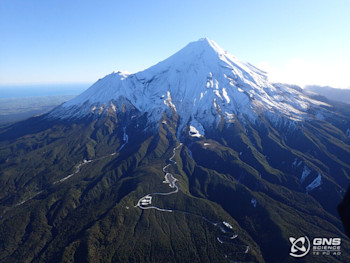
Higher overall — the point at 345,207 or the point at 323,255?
the point at 345,207

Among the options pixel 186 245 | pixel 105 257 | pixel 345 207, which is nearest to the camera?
pixel 345 207

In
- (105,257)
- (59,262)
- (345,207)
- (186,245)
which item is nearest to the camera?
(345,207)

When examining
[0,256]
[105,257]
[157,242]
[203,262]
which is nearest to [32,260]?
[0,256]

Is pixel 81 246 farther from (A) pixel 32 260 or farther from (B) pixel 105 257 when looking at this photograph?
(A) pixel 32 260

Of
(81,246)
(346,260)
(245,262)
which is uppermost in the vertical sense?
(81,246)

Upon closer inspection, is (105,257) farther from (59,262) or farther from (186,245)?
(186,245)

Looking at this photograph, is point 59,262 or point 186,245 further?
point 186,245

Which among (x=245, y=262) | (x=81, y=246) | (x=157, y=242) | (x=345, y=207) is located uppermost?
(x=345, y=207)

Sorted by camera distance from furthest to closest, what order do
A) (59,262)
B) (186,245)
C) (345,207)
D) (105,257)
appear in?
(186,245)
(105,257)
(59,262)
(345,207)

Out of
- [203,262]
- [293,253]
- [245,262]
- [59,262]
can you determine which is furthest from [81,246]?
[293,253]
